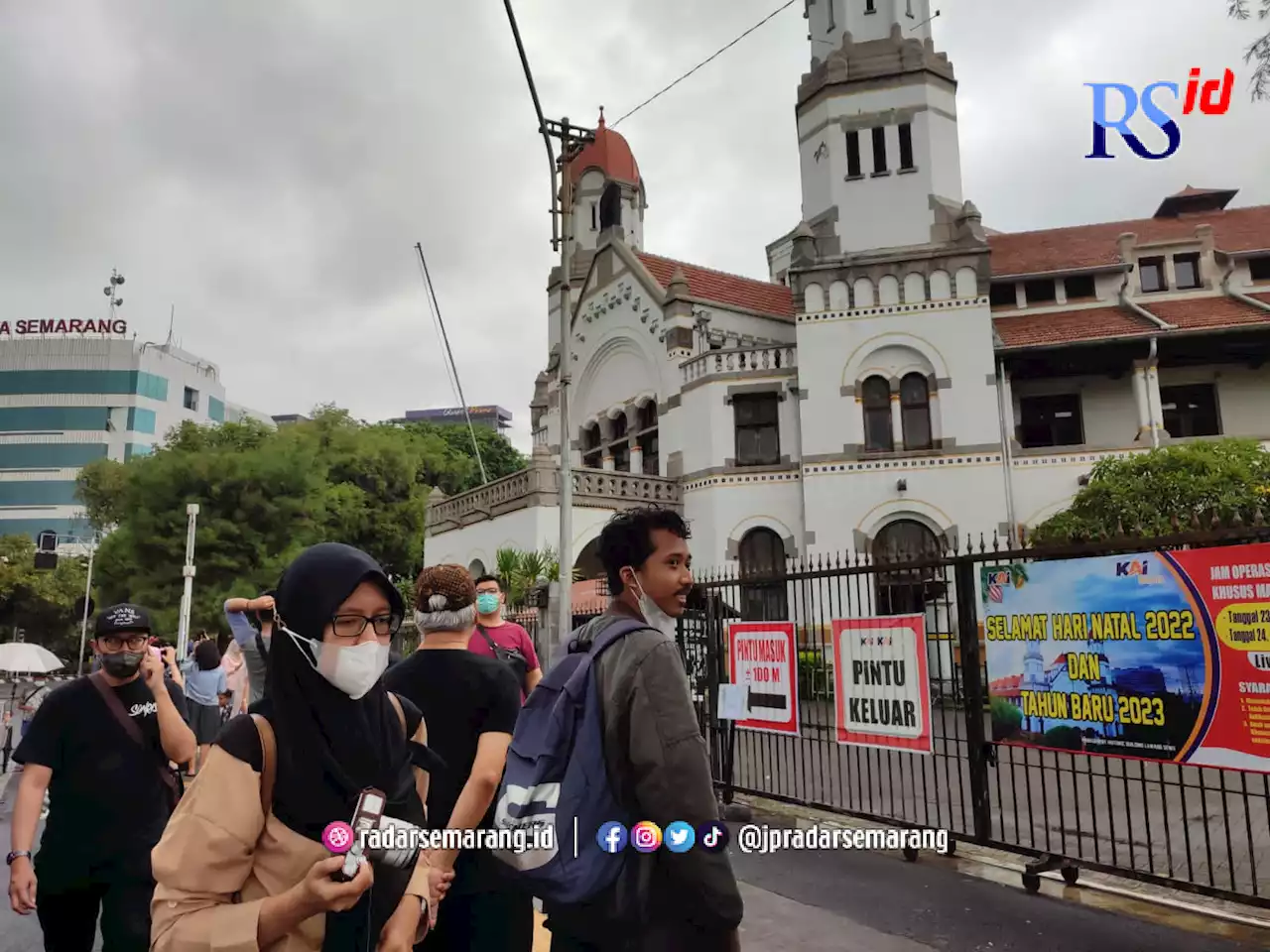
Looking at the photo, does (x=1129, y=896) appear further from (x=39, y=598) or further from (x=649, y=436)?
(x=39, y=598)

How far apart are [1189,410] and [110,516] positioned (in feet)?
157

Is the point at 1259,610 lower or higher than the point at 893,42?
lower

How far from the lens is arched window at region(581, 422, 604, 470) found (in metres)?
26.4

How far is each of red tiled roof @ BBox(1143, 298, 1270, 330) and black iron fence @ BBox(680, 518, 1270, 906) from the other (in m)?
13.3

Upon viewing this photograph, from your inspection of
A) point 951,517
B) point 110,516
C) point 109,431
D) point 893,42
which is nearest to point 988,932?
point 951,517

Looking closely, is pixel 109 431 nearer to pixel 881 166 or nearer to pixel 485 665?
pixel 881 166

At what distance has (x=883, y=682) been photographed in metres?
6.94

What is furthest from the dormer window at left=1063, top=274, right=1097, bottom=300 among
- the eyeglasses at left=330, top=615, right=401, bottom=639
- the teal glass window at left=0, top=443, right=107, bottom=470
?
the teal glass window at left=0, top=443, right=107, bottom=470

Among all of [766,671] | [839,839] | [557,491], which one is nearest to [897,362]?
[557,491]

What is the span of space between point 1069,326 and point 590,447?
13796mm

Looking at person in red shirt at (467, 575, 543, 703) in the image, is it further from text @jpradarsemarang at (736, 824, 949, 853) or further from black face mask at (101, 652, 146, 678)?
black face mask at (101, 652, 146, 678)

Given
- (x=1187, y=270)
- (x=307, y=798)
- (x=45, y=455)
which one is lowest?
(x=307, y=798)

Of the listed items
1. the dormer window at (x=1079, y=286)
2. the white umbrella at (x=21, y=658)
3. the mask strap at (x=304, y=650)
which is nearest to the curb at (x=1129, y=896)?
the mask strap at (x=304, y=650)

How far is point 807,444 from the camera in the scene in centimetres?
2089
